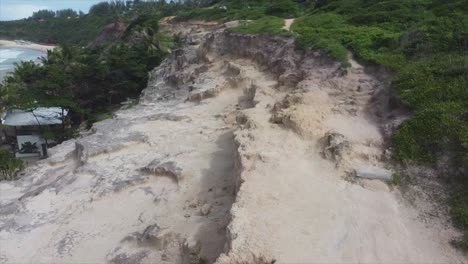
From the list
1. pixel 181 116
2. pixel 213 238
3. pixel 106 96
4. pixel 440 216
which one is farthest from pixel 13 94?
pixel 440 216

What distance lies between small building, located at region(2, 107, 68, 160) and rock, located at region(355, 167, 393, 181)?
23039 mm

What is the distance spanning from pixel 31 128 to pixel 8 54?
82.5m

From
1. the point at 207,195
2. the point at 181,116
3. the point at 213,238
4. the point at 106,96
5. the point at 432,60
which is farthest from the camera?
the point at 106,96

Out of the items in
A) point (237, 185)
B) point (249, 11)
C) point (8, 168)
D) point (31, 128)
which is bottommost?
point (31, 128)

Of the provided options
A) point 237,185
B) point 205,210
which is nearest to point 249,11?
point 205,210

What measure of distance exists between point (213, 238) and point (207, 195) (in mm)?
2526

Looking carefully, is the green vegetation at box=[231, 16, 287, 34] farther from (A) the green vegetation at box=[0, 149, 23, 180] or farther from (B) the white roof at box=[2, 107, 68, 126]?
(B) the white roof at box=[2, 107, 68, 126]

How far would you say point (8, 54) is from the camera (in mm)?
98562

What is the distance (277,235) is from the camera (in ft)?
25.2

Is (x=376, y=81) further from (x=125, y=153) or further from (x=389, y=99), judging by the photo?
(x=125, y=153)

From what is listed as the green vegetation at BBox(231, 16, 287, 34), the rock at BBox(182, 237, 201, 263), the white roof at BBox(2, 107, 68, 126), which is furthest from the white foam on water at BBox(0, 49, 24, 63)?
the rock at BBox(182, 237, 201, 263)

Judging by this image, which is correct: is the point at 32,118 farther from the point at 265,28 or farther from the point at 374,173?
the point at 374,173

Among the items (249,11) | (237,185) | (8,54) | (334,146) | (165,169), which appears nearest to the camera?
(237,185)

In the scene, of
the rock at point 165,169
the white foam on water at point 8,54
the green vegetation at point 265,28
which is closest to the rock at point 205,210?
the rock at point 165,169
